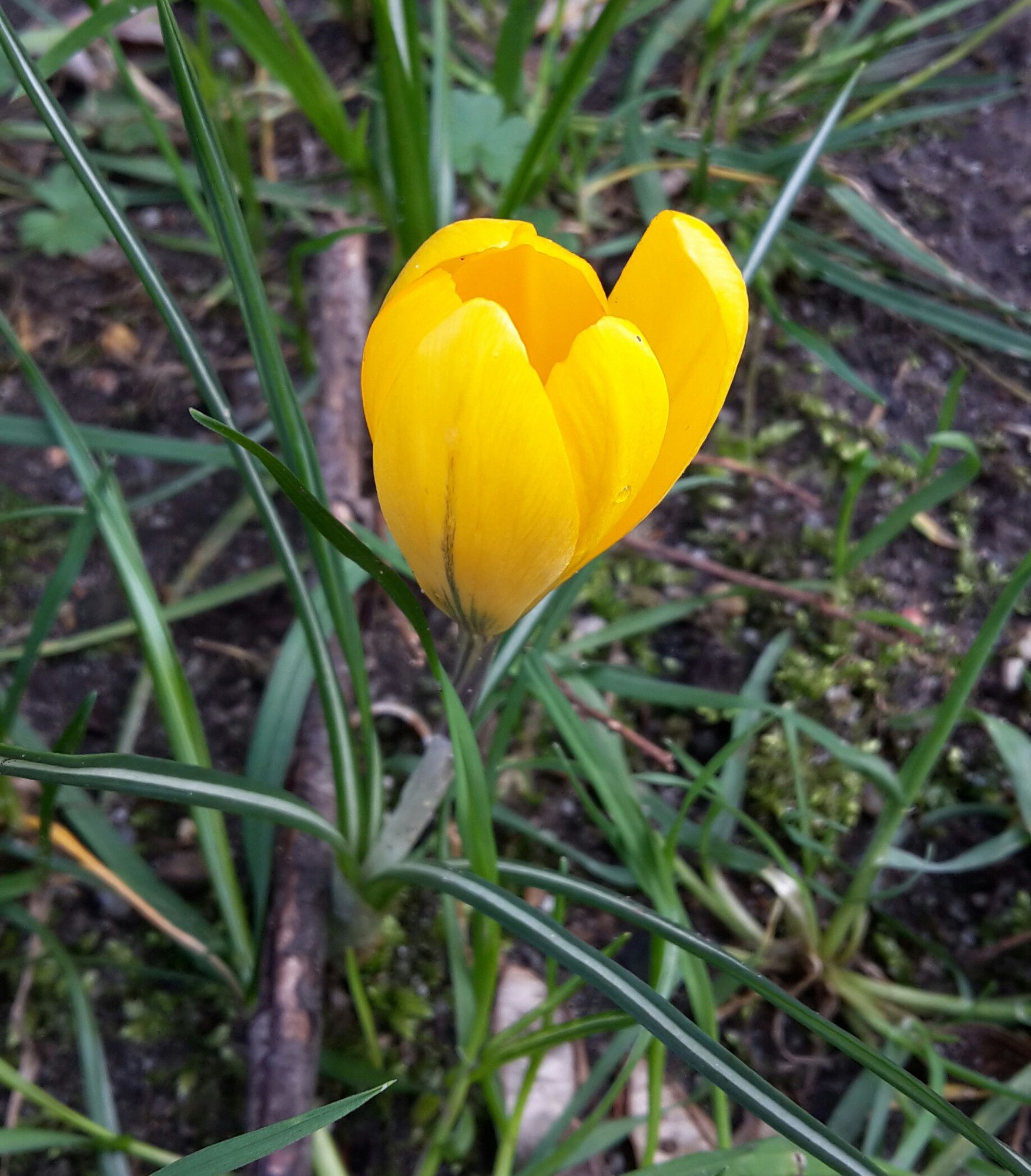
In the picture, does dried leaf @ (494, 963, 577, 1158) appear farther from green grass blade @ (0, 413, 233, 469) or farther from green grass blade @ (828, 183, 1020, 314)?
green grass blade @ (828, 183, 1020, 314)

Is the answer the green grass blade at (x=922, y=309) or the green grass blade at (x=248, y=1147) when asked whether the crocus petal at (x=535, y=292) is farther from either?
the green grass blade at (x=922, y=309)

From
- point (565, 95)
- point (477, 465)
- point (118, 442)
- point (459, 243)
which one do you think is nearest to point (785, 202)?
point (565, 95)

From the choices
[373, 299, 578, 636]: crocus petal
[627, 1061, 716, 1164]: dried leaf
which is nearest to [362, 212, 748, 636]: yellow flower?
[373, 299, 578, 636]: crocus petal

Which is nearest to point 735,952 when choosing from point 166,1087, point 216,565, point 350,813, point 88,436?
point 350,813

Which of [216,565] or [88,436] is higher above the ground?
[88,436]

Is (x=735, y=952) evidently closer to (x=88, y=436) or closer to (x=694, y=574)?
(x=694, y=574)

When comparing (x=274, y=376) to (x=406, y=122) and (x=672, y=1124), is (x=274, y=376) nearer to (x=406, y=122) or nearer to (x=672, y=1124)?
(x=406, y=122)

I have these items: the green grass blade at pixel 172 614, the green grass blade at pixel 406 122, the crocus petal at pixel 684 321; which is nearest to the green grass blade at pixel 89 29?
the green grass blade at pixel 406 122
